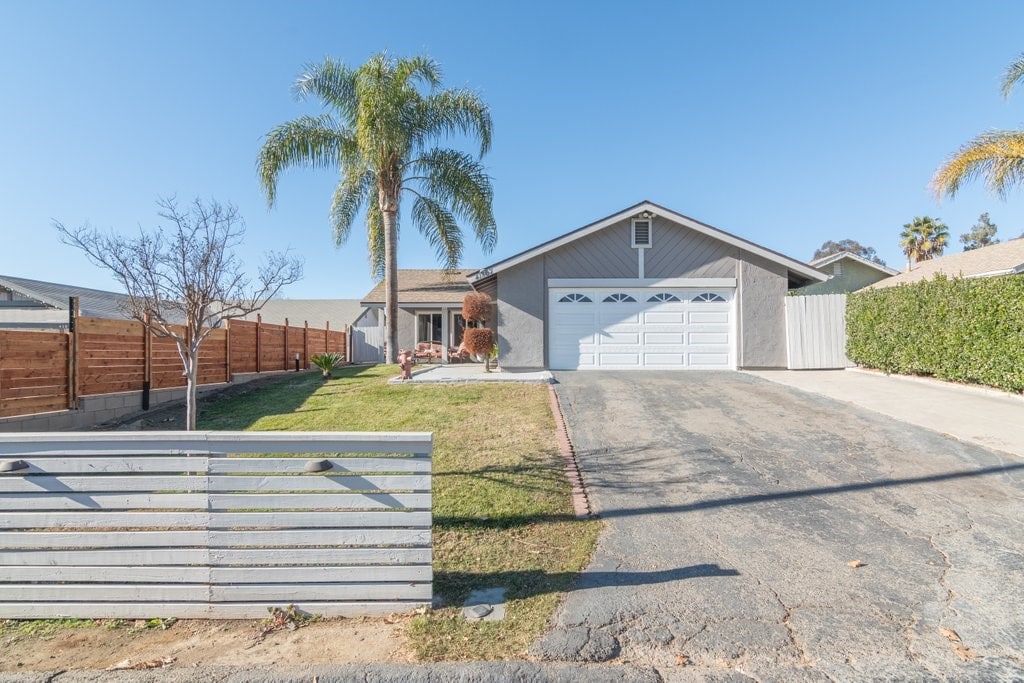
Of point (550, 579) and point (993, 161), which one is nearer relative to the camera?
point (550, 579)

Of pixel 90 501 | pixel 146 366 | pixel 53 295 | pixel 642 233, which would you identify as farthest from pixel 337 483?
pixel 53 295

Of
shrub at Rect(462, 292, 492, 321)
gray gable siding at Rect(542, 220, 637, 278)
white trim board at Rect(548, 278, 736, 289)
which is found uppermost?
gray gable siding at Rect(542, 220, 637, 278)

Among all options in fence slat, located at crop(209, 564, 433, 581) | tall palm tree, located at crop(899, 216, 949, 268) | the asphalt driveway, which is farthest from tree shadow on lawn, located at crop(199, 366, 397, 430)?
tall palm tree, located at crop(899, 216, 949, 268)

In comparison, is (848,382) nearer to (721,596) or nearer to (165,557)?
(721,596)

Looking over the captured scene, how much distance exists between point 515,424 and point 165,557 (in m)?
4.60

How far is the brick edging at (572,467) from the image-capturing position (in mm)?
4383

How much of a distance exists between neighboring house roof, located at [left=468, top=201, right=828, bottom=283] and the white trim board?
908 millimetres

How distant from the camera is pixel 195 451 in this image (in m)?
2.89

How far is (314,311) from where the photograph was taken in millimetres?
35156

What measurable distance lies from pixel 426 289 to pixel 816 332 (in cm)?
1457

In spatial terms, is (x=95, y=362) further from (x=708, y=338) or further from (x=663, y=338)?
(x=708, y=338)

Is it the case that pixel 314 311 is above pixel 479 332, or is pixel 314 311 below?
above

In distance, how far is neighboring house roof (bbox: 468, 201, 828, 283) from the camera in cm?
1231

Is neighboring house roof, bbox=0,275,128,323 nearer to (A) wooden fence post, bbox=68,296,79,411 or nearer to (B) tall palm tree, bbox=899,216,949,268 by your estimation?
(A) wooden fence post, bbox=68,296,79,411
